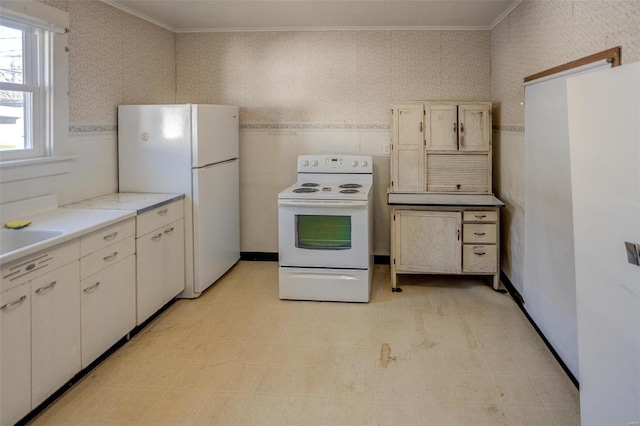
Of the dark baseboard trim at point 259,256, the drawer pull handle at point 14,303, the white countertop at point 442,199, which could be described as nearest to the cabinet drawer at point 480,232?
the white countertop at point 442,199

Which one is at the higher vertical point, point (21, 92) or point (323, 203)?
point (21, 92)

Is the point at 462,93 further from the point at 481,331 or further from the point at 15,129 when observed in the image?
the point at 15,129

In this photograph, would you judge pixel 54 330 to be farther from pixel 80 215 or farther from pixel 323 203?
pixel 323 203

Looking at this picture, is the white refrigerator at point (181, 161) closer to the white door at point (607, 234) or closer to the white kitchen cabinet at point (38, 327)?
the white kitchen cabinet at point (38, 327)

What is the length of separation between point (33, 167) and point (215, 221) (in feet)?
5.19

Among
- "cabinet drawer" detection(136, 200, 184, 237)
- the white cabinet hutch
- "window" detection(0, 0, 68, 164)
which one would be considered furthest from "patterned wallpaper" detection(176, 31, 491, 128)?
"window" detection(0, 0, 68, 164)

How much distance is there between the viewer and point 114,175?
3.82 metres

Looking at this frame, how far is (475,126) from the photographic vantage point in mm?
4266

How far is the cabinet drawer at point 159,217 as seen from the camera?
126 inches

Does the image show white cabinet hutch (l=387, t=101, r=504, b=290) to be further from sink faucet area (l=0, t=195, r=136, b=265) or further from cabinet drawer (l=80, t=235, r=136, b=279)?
sink faucet area (l=0, t=195, r=136, b=265)

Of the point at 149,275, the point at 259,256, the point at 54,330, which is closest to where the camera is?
the point at 54,330

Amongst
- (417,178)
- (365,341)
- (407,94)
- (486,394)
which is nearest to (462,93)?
(407,94)

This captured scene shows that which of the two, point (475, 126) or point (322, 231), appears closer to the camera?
point (322, 231)

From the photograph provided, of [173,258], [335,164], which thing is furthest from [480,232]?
[173,258]
